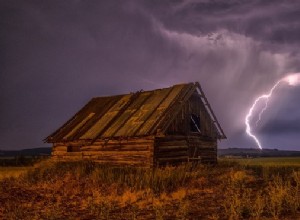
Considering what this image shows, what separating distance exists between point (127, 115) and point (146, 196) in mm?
11427

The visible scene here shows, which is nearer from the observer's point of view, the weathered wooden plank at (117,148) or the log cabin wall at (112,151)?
the log cabin wall at (112,151)

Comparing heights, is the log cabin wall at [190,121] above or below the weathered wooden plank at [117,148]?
above

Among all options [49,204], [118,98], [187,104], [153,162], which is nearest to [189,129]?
[187,104]

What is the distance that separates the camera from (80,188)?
1625 cm

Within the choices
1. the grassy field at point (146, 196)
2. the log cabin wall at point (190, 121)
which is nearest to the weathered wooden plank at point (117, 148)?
the log cabin wall at point (190, 121)

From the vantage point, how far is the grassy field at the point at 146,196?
10500mm

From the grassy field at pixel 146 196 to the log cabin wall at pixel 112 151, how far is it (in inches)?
65.4

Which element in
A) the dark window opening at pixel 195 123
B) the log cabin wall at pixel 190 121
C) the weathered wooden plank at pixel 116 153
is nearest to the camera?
the weathered wooden plank at pixel 116 153

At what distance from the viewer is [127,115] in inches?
979

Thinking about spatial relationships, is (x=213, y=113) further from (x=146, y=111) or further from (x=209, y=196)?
(x=209, y=196)

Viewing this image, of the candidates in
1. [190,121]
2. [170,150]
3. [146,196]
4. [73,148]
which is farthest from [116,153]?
[146,196]

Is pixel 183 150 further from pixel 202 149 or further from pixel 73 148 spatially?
pixel 73 148

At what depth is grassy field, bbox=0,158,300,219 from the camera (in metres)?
10.5

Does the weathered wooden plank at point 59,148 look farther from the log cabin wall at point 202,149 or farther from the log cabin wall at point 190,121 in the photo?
the log cabin wall at point 202,149
